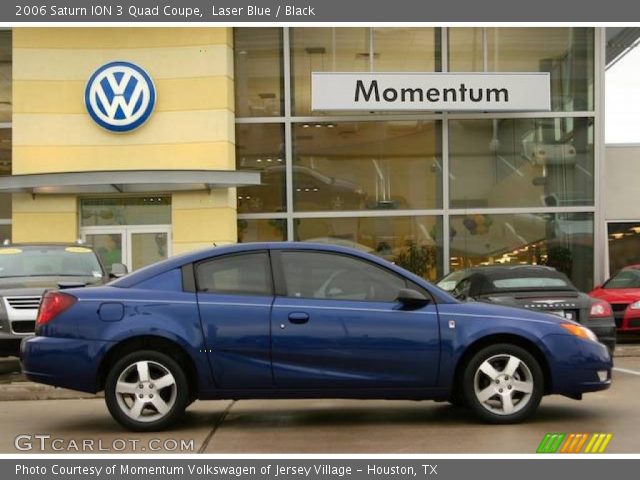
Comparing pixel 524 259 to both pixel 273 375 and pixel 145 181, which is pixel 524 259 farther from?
pixel 273 375

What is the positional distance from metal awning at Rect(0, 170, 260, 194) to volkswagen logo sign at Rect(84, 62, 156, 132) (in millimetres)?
1458

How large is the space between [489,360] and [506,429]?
545 mm

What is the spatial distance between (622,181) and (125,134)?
1080 centimetres

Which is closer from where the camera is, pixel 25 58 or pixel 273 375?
pixel 273 375

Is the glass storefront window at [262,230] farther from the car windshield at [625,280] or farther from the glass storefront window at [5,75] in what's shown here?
the car windshield at [625,280]

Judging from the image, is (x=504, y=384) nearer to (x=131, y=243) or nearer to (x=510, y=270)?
(x=510, y=270)

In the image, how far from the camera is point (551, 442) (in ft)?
21.2

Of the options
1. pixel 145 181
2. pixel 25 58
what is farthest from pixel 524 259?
pixel 25 58

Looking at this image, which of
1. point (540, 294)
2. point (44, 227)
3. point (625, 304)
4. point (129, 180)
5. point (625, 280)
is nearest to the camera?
point (540, 294)

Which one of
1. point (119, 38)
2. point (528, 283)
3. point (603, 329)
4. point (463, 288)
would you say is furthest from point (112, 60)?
point (603, 329)

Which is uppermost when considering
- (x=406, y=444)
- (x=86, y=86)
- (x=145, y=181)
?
(x=86, y=86)

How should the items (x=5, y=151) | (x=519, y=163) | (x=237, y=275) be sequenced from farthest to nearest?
(x=5, y=151)
(x=519, y=163)
(x=237, y=275)

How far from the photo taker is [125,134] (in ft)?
59.8

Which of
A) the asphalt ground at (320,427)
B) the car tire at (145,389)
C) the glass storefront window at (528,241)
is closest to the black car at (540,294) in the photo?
the asphalt ground at (320,427)
